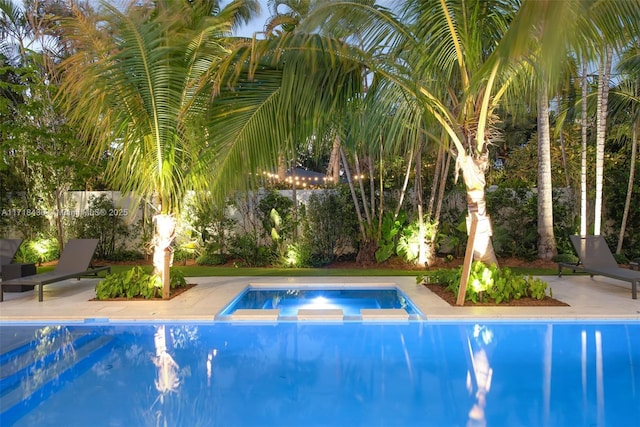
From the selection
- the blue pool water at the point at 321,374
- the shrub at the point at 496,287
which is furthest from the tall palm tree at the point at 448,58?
the blue pool water at the point at 321,374

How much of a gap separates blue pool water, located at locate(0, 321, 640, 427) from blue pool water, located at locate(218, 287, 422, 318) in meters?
1.30

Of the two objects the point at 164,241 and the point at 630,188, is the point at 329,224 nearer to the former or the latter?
the point at 164,241

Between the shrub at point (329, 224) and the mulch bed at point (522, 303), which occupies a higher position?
the shrub at point (329, 224)

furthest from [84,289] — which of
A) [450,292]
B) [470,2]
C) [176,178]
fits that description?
[470,2]

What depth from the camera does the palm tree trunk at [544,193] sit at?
11.6 meters

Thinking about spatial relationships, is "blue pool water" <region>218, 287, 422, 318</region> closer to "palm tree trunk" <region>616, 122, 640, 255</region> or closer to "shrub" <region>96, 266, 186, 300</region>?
"shrub" <region>96, 266, 186, 300</region>

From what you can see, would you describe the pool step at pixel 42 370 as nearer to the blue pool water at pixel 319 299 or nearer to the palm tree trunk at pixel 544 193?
the blue pool water at pixel 319 299

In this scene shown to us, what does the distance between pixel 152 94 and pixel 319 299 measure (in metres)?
4.52

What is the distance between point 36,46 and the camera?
47.4ft

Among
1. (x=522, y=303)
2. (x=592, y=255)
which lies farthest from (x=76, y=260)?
(x=592, y=255)

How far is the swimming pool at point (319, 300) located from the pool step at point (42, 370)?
75.9 inches

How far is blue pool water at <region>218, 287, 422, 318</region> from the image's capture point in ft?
25.1

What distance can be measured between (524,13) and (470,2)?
2.72 metres

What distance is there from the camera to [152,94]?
22.9ft
